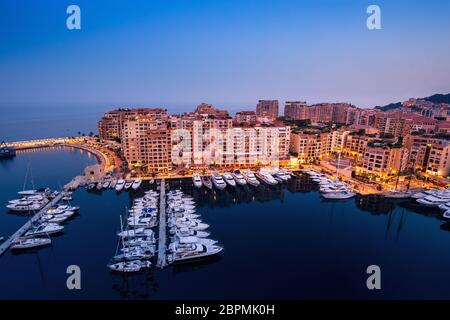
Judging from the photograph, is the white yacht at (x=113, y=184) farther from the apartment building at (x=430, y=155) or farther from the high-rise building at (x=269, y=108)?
the high-rise building at (x=269, y=108)

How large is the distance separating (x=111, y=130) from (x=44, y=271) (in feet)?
182

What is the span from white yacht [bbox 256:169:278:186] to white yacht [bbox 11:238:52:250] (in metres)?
27.9

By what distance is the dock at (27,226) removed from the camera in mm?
22469

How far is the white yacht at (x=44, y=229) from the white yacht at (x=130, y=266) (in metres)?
9.44

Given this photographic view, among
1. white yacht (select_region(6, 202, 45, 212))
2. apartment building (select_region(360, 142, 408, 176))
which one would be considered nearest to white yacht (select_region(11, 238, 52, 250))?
white yacht (select_region(6, 202, 45, 212))

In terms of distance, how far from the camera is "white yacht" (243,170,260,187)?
128ft

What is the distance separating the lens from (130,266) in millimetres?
19672

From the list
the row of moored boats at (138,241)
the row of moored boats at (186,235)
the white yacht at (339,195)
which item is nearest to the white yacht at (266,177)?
the white yacht at (339,195)

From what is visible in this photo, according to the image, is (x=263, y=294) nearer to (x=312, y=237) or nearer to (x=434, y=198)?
(x=312, y=237)

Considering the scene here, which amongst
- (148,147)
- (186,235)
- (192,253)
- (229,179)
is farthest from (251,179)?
(192,253)

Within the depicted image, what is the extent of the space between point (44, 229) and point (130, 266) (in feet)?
38.4

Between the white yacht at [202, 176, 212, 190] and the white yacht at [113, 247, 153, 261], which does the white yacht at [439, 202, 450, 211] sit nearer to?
the white yacht at [202, 176, 212, 190]

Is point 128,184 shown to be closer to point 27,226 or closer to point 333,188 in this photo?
point 27,226

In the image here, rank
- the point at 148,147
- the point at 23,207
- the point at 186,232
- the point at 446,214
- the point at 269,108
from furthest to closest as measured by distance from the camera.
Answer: the point at 269,108 → the point at 148,147 → the point at 23,207 → the point at 446,214 → the point at 186,232
